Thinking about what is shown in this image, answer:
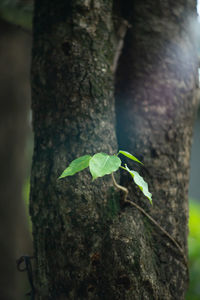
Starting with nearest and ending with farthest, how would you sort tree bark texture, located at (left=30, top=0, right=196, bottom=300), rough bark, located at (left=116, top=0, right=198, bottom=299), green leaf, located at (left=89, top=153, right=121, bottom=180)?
green leaf, located at (left=89, top=153, right=121, bottom=180) < tree bark texture, located at (left=30, top=0, right=196, bottom=300) < rough bark, located at (left=116, top=0, right=198, bottom=299)

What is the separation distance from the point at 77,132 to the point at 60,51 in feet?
1.15

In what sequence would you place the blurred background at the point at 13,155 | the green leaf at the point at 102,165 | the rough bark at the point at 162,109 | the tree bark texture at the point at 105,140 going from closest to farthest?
the green leaf at the point at 102,165 < the tree bark texture at the point at 105,140 < the rough bark at the point at 162,109 < the blurred background at the point at 13,155

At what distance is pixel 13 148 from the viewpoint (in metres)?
4.06

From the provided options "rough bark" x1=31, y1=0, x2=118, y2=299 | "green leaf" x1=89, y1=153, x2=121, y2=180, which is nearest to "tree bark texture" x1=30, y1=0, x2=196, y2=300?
"rough bark" x1=31, y1=0, x2=118, y2=299

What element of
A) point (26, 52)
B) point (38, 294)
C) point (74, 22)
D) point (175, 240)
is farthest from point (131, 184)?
point (26, 52)

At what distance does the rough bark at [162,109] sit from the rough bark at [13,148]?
9.38 ft

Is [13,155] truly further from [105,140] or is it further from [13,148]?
[105,140]

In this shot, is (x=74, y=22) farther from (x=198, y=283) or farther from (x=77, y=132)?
(x=198, y=283)

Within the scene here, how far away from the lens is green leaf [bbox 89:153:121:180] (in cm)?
85

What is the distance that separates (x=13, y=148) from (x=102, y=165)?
3.39 m

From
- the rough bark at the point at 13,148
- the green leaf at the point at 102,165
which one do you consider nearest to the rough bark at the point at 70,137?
the green leaf at the point at 102,165

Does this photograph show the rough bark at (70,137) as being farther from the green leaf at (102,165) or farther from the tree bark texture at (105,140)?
the green leaf at (102,165)

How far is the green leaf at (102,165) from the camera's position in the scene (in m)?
0.85

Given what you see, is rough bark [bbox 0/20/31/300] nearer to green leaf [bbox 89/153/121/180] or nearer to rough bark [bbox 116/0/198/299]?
rough bark [bbox 116/0/198/299]
